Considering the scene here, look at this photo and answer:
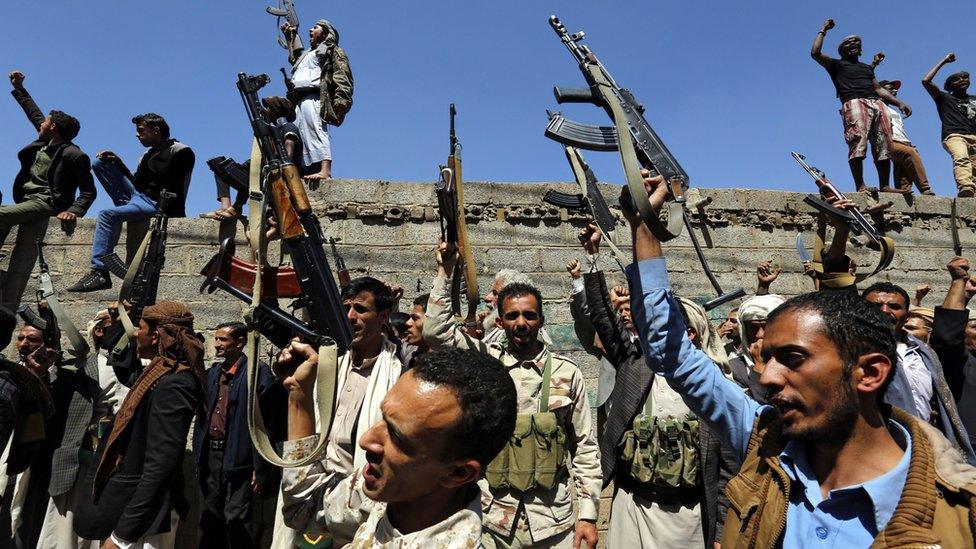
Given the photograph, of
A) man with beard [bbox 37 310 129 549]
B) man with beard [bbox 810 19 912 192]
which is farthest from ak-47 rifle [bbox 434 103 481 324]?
man with beard [bbox 810 19 912 192]

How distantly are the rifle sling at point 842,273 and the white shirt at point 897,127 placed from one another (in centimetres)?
228

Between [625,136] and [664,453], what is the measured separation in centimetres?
184

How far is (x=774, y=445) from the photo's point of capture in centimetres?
156

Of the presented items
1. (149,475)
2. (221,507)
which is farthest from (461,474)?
(221,507)

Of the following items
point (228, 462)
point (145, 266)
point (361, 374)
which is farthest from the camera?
point (145, 266)

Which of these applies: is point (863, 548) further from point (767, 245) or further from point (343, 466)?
point (767, 245)


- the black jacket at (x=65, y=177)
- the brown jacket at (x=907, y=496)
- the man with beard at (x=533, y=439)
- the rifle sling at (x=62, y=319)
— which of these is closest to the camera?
the brown jacket at (x=907, y=496)

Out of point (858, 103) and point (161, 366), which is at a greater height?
point (858, 103)

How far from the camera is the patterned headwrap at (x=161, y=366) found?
10.2 feet

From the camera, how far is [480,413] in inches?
60.9

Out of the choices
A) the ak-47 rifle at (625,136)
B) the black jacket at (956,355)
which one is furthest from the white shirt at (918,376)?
the ak-47 rifle at (625,136)

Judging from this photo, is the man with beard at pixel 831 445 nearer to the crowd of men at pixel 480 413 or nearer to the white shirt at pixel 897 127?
the crowd of men at pixel 480 413

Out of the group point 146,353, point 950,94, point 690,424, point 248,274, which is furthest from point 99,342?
point 950,94

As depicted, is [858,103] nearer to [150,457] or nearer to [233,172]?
[233,172]
